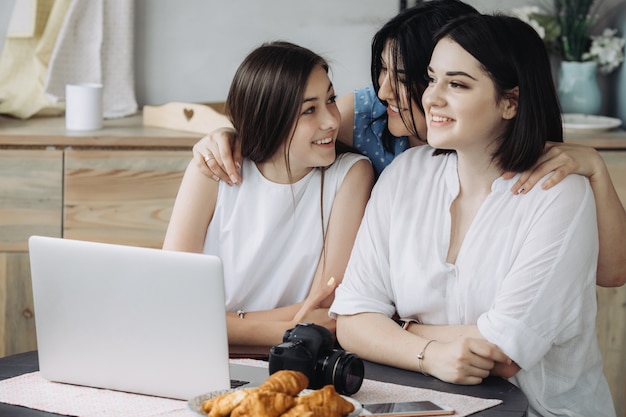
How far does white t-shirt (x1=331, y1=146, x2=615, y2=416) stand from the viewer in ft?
5.69

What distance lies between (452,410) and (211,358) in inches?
14.8

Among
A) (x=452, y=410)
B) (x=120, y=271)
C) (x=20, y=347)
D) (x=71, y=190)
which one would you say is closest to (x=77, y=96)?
(x=71, y=190)

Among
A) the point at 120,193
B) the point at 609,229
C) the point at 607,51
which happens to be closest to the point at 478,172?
the point at 609,229

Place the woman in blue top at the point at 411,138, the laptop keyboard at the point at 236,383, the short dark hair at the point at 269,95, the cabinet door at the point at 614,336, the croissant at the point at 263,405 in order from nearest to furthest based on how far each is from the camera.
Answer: the croissant at the point at 263,405
the laptop keyboard at the point at 236,383
the woman in blue top at the point at 411,138
the short dark hair at the point at 269,95
the cabinet door at the point at 614,336

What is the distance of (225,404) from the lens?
132 centimetres

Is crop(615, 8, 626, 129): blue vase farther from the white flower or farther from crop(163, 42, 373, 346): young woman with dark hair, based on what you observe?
crop(163, 42, 373, 346): young woman with dark hair

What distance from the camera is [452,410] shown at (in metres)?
1.50

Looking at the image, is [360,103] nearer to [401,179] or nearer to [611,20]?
[401,179]

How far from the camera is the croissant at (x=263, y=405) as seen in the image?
4.27ft

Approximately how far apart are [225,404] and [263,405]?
55 mm

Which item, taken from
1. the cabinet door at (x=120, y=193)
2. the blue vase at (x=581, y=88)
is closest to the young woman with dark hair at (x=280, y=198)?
the cabinet door at (x=120, y=193)

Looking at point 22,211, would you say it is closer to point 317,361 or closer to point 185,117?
point 185,117

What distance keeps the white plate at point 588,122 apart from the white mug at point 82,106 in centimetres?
150

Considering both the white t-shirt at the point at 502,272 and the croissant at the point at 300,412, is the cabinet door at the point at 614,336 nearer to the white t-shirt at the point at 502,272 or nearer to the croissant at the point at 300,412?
the white t-shirt at the point at 502,272
